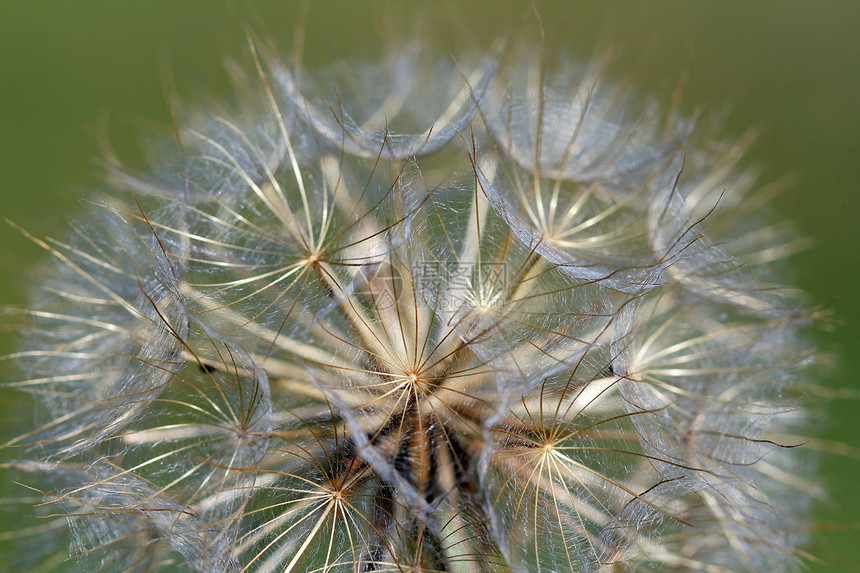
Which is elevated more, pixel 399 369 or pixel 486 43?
pixel 486 43

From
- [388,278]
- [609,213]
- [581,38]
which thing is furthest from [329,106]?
[581,38]

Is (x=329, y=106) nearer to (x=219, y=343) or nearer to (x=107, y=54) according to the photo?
(x=219, y=343)

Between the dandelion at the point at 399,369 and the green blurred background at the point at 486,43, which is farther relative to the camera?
the green blurred background at the point at 486,43

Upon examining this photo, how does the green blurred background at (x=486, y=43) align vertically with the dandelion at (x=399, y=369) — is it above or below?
above

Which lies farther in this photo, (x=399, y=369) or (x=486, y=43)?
(x=486, y=43)
